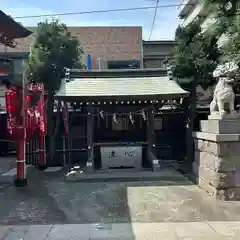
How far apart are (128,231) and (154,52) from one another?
76.6ft

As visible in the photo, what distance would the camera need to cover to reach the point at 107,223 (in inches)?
312

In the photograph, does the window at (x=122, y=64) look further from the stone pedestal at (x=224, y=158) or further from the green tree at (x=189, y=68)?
the stone pedestal at (x=224, y=158)

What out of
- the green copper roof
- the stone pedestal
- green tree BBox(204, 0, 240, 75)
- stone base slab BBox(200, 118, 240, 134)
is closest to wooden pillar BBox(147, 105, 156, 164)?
the green copper roof

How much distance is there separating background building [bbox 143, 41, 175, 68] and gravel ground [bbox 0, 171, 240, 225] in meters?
17.2

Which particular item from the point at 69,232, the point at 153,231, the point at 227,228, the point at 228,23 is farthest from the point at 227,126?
the point at 228,23

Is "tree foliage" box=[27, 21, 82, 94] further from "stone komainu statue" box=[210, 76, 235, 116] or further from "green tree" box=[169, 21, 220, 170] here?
"stone komainu statue" box=[210, 76, 235, 116]

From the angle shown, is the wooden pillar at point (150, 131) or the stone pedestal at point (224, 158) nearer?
the stone pedestal at point (224, 158)

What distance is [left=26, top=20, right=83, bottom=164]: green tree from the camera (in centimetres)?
1798

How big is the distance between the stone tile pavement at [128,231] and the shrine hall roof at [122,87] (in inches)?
328

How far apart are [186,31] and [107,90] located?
4060mm

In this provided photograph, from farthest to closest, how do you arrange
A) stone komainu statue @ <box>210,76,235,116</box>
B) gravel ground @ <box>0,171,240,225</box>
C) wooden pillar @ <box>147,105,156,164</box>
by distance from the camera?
wooden pillar @ <box>147,105,156,164</box>, stone komainu statue @ <box>210,76,235,116</box>, gravel ground @ <box>0,171,240,225</box>

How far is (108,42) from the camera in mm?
31578

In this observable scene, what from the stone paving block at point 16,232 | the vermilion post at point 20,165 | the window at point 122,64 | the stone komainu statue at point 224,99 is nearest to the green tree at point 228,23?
the stone paving block at point 16,232

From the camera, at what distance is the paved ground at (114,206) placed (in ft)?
26.5
